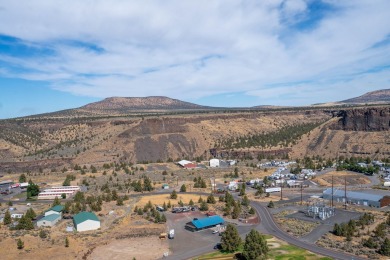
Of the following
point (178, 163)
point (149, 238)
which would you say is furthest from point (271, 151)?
point (149, 238)

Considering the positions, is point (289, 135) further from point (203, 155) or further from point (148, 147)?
point (148, 147)

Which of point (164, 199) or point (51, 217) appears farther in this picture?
point (164, 199)

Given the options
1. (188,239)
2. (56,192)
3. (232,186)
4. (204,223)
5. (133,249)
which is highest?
(56,192)

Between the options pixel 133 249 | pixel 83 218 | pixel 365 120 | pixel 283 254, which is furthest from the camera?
pixel 365 120

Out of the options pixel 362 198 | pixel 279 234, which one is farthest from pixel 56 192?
pixel 362 198

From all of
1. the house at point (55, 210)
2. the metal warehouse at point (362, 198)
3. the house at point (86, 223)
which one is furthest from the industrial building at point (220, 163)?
the house at point (86, 223)

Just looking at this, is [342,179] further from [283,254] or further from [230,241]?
[230,241]

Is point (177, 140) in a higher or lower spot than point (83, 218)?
higher
